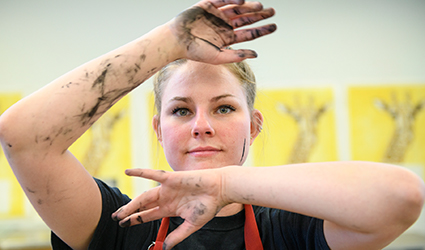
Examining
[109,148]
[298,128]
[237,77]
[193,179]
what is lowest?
[298,128]

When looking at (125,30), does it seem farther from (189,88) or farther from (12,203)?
(189,88)

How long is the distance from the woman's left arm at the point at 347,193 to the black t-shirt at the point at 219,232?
178 millimetres

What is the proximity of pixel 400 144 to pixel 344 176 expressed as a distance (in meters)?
3.02

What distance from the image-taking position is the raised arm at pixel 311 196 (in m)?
0.75

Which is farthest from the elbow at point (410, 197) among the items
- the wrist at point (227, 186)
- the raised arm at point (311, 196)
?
the wrist at point (227, 186)

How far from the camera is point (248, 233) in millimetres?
1021

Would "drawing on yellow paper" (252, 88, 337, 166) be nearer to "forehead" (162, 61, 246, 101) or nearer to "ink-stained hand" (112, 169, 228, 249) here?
"forehead" (162, 61, 246, 101)

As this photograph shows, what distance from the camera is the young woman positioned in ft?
2.48

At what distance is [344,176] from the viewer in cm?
78

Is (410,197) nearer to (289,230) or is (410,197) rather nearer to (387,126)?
(289,230)

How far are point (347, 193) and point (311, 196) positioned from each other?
0.26 feet

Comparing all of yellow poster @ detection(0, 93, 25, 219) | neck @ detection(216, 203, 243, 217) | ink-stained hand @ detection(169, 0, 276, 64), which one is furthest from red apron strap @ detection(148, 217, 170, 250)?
yellow poster @ detection(0, 93, 25, 219)

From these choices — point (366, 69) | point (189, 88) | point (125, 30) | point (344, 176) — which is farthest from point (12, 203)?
point (366, 69)

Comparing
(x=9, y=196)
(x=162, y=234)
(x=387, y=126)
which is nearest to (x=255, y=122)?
(x=162, y=234)
